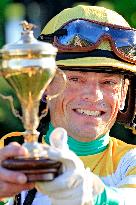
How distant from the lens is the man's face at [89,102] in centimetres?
460

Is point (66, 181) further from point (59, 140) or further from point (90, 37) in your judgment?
point (90, 37)

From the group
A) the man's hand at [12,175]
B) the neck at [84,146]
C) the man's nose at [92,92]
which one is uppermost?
the man's hand at [12,175]

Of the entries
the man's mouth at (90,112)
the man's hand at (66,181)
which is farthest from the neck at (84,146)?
the man's hand at (66,181)

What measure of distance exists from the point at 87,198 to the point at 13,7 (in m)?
5.01

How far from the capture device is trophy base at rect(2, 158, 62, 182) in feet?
11.7

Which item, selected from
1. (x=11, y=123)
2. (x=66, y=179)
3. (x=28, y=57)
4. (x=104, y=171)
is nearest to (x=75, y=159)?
(x=66, y=179)

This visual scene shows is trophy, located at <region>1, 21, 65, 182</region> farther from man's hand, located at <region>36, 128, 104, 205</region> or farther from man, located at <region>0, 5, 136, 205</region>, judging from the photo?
man, located at <region>0, 5, 136, 205</region>

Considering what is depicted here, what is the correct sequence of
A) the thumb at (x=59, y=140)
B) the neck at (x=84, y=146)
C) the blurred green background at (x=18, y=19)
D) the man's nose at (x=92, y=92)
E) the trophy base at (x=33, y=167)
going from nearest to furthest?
the trophy base at (x=33, y=167)
the thumb at (x=59, y=140)
the man's nose at (x=92, y=92)
the neck at (x=84, y=146)
the blurred green background at (x=18, y=19)

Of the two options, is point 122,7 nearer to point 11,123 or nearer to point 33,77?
point 11,123

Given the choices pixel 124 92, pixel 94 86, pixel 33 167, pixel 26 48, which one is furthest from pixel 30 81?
pixel 124 92

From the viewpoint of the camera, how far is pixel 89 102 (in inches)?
181

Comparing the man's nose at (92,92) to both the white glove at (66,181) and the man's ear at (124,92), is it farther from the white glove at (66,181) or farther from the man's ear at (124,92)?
the white glove at (66,181)

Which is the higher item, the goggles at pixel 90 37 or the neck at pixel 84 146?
the goggles at pixel 90 37

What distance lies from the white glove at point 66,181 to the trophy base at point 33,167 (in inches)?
1.0
